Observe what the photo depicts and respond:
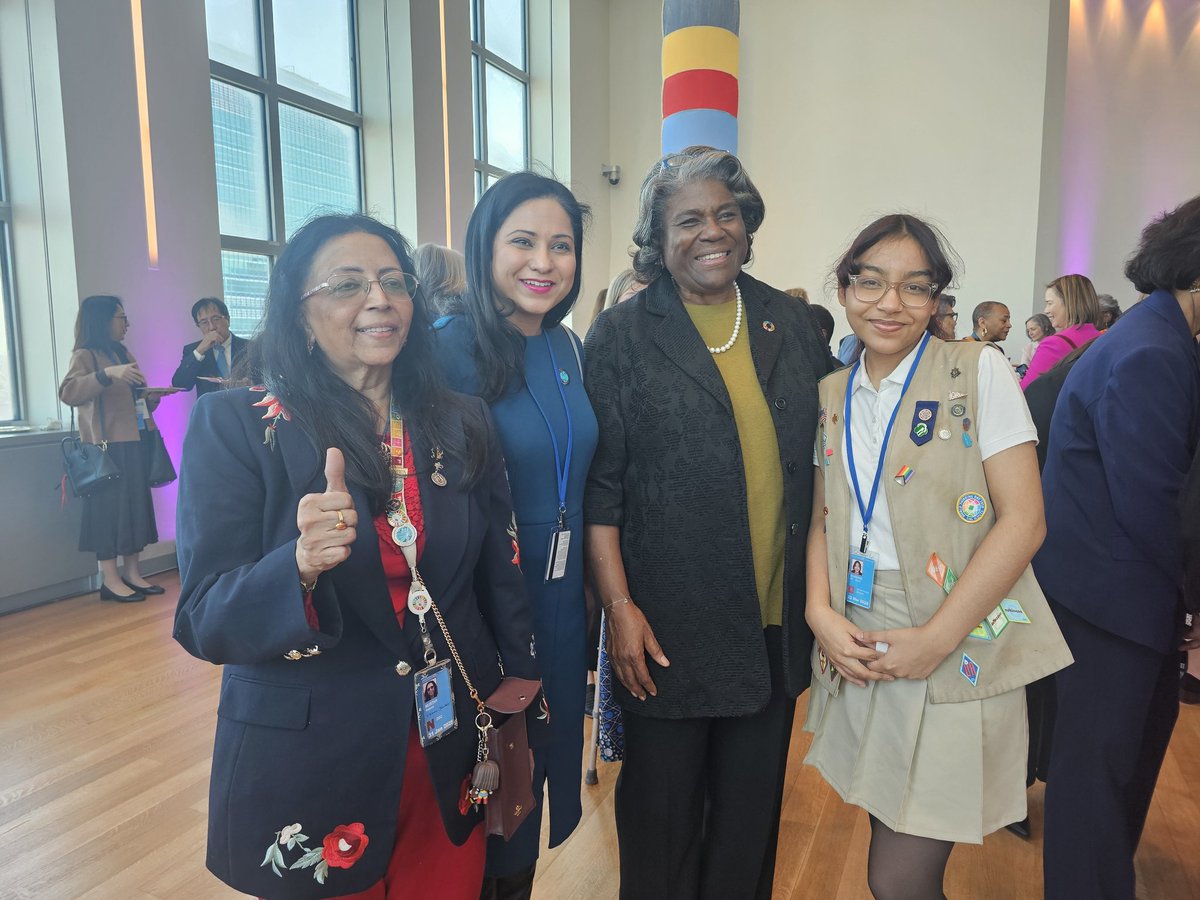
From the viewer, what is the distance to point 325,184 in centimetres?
668

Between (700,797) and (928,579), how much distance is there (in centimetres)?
72

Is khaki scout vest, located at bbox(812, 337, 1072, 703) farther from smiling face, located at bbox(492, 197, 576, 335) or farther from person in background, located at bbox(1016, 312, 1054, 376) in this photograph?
person in background, located at bbox(1016, 312, 1054, 376)

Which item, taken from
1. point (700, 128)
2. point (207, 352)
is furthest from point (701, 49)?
point (207, 352)

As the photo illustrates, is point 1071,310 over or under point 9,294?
under

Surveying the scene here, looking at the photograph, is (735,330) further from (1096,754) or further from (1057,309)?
(1057,309)

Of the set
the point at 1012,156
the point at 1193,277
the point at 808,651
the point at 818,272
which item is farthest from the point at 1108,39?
the point at 808,651

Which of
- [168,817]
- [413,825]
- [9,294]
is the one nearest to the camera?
[413,825]

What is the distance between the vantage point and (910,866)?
133 centimetres

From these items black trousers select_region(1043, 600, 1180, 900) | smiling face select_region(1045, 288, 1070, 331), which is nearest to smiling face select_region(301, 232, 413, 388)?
black trousers select_region(1043, 600, 1180, 900)

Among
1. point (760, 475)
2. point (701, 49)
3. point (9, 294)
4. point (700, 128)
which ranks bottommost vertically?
point (760, 475)

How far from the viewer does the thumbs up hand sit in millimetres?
988

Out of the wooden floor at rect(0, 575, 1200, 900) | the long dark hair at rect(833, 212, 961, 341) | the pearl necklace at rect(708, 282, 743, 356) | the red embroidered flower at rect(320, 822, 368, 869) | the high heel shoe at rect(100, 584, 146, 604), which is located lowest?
the wooden floor at rect(0, 575, 1200, 900)

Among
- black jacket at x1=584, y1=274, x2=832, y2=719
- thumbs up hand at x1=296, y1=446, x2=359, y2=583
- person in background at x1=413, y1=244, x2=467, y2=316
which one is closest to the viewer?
thumbs up hand at x1=296, y1=446, x2=359, y2=583

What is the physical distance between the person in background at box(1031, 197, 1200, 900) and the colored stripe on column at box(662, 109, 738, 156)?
5.88 metres
